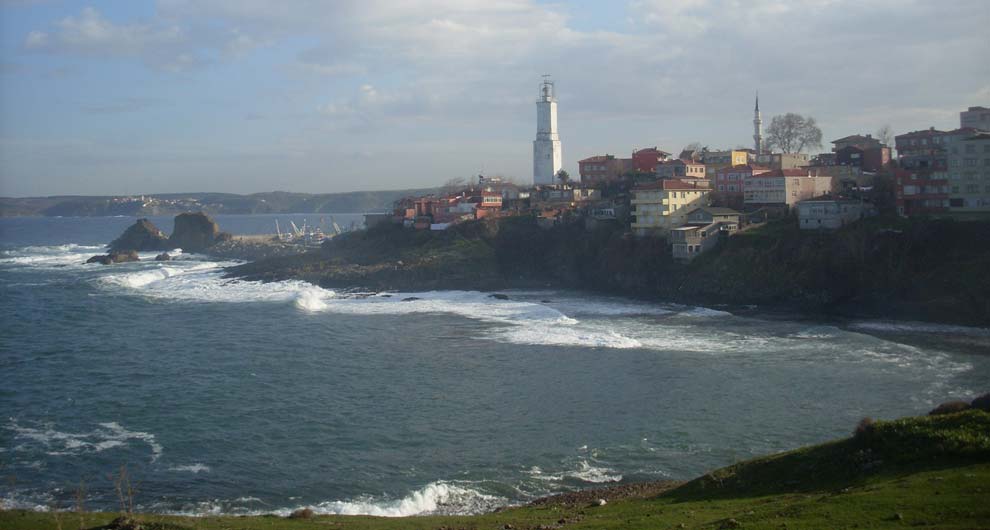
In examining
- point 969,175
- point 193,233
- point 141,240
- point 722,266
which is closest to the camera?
point 722,266

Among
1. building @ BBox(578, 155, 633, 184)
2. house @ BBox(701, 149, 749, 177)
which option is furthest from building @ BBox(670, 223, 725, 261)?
building @ BBox(578, 155, 633, 184)

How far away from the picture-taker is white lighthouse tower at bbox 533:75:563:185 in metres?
84.2

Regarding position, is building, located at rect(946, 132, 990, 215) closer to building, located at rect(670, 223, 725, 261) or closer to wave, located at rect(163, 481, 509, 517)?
building, located at rect(670, 223, 725, 261)

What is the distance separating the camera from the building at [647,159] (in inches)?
2795

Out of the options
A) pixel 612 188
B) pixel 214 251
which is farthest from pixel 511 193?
pixel 214 251

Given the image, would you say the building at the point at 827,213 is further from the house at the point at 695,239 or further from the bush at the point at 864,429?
the bush at the point at 864,429

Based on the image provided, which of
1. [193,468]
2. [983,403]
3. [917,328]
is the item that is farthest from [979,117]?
[193,468]

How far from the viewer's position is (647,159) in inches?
2817

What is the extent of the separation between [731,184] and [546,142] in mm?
30818

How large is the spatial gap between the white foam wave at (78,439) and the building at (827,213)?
1532 inches

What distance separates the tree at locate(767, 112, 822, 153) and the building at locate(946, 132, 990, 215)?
32933mm

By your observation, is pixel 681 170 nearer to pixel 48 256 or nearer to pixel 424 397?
pixel 424 397

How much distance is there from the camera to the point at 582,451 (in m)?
20.2

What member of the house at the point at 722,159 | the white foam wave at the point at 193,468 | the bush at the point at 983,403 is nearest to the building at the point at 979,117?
the house at the point at 722,159
